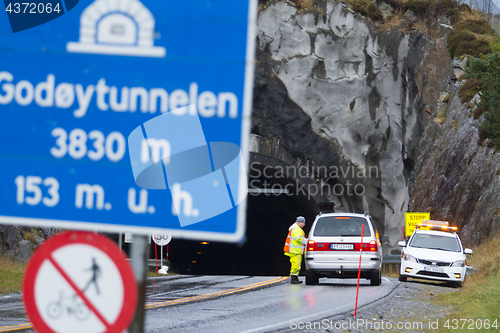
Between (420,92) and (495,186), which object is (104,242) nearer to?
(495,186)

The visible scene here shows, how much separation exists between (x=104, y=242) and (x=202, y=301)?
10.4 m

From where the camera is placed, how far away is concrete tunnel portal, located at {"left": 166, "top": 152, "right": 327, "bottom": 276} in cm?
3466

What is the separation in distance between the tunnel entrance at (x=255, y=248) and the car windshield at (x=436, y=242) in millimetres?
17086

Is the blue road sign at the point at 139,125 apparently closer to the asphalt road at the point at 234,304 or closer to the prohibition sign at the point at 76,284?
the prohibition sign at the point at 76,284

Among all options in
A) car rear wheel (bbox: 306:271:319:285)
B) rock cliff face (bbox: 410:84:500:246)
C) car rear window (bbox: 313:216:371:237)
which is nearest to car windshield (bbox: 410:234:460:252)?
car rear window (bbox: 313:216:371:237)

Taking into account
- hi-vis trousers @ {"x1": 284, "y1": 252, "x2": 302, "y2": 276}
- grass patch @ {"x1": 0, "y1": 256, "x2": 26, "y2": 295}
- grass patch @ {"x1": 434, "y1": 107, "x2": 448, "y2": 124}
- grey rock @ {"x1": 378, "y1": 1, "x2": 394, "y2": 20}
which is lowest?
grass patch @ {"x1": 0, "y1": 256, "x2": 26, "y2": 295}

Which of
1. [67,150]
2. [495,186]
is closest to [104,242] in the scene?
[67,150]

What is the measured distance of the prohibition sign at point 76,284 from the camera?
2625 millimetres

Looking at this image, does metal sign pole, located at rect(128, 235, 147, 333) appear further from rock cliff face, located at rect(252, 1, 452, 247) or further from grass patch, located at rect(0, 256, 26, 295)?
rock cliff face, located at rect(252, 1, 452, 247)

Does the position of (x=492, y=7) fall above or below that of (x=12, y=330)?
above

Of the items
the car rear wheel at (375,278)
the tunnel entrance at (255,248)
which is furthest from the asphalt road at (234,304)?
the tunnel entrance at (255,248)

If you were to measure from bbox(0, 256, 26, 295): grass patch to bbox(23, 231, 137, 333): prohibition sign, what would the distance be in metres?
13.0

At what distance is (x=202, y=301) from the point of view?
42.0 feet

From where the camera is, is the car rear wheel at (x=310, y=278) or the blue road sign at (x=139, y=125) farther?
the car rear wheel at (x=310, y=278)
